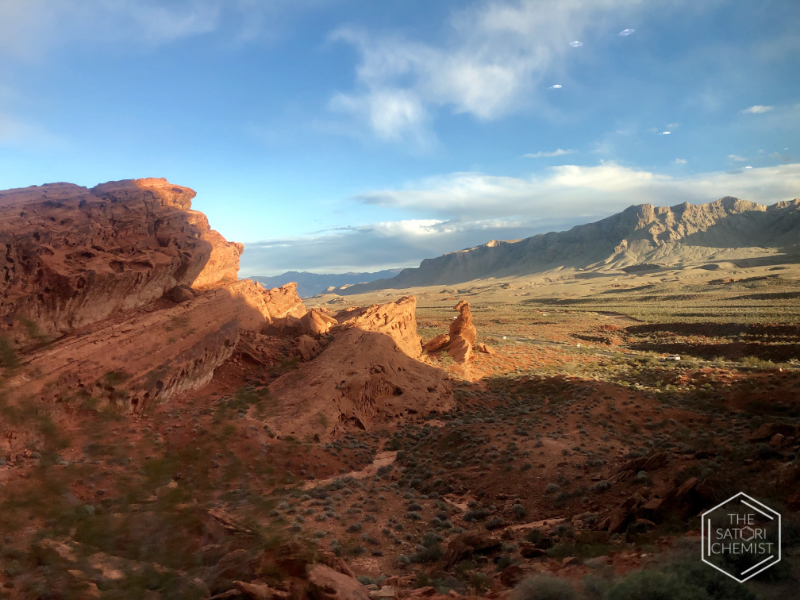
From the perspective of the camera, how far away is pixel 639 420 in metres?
16.9

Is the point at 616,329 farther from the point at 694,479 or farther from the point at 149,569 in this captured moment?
the point at 149,569

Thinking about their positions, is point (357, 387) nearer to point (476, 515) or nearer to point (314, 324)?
point (314, 324)

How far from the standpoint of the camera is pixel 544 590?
5199 mm

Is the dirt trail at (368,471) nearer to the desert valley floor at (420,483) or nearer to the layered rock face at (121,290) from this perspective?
the desert valley floor at (420,483)

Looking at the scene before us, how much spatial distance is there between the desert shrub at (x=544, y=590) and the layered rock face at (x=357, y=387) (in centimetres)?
1052

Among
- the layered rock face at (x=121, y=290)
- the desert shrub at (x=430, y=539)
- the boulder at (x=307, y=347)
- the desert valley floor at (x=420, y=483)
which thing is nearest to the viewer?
the desert valley floor at (x=420, y=483)

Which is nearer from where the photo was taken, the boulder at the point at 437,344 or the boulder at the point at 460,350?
the boulder at the point at 460,350

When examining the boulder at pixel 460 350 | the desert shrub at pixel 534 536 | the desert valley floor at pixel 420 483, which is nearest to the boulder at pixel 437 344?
the boulder at pixel 460 350

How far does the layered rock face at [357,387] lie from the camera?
15898 mm

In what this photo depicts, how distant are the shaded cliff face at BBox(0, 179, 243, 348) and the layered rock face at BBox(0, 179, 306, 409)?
0.13ft

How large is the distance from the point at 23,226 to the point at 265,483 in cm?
1577

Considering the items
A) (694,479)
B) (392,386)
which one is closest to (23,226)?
(392,386)

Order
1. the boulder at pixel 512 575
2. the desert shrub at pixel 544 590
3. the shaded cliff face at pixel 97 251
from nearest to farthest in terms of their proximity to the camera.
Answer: the desert shrub at pixel 544 590 → the boulder at pixel 512 575 → the shaded cliff face at pixel 97 251

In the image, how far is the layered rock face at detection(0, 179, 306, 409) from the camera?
519 inches
